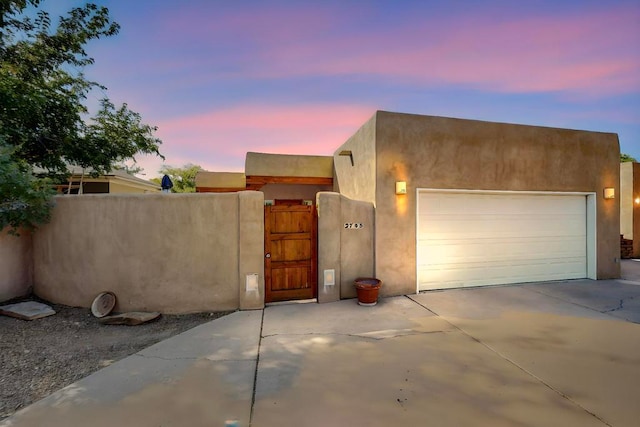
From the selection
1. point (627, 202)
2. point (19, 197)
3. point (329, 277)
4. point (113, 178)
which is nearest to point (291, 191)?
point (329, 277)

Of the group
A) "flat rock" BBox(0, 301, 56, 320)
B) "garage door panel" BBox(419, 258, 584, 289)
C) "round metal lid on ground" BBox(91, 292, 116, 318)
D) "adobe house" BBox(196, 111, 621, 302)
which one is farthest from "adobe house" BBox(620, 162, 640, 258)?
"flat rock" BBox(0, 301, 56, 320)

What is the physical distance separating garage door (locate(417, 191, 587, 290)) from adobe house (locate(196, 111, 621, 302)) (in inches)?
1.0

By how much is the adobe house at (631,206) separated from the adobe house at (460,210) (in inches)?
168

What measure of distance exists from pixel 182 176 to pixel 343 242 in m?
26.8

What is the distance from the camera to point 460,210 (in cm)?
649

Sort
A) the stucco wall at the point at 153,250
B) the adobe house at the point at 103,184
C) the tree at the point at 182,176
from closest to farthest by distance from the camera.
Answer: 1. the stucco wall at the point at 153,250
2. the adobe house at the point at 103,184
3. the tree at the point at 182,176

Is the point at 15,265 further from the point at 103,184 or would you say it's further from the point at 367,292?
the point at 103,184

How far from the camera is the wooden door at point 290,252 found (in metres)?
5.55

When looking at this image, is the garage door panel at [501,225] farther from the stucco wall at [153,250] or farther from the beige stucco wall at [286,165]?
the beige stucco wall at [286,165]

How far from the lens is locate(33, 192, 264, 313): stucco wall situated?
5.06m

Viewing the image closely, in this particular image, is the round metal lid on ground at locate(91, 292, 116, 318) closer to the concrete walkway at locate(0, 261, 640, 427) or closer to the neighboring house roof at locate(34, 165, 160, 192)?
the concrete walkway at locate(0, 261, 640, 427)

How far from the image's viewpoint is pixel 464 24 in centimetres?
638

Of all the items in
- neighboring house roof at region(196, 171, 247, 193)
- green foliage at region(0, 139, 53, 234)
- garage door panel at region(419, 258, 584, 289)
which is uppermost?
neighboring house roof at region(196, 171, 247, 193)

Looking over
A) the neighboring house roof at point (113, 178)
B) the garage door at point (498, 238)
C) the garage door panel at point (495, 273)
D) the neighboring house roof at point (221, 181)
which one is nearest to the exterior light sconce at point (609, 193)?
the garage door at point (498, 238)
